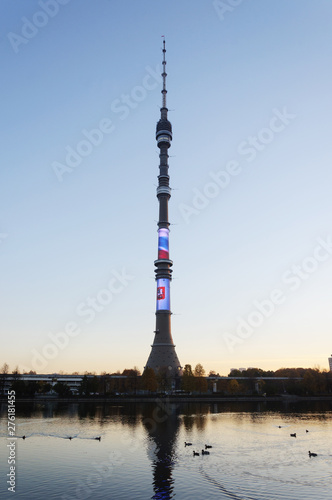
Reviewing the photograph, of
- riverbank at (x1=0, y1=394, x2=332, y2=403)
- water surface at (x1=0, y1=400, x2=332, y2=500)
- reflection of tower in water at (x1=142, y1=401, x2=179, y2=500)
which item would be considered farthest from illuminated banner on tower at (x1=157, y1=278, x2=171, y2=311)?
water surface at (x1=0, y1=400, x2=332, y2=500)

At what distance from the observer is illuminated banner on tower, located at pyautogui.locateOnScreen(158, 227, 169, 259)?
182 metres

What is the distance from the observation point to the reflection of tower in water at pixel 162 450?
3148cm

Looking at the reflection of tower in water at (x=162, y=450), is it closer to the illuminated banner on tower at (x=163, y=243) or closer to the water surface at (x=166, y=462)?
the water surface at (x=166, y=462)

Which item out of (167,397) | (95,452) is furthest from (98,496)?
(167,397)

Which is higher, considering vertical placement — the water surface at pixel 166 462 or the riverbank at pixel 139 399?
the water surface at pixel 166 462

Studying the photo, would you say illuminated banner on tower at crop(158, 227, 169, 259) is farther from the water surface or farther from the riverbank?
the water surface

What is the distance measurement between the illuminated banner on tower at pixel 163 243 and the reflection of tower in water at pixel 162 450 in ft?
354

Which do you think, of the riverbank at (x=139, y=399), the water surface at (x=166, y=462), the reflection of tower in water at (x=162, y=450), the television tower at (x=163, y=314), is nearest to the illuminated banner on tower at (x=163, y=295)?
the television tower at (x=163, y=314)

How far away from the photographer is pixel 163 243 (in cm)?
18338

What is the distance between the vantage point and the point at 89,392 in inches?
5664

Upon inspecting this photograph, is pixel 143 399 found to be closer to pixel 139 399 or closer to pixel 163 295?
pixel 139 399

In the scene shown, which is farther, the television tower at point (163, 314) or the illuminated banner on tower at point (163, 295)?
the illuminated banner on tower at point (163, 295)

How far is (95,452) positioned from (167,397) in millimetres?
93166

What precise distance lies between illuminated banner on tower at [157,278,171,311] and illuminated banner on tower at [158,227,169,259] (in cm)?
1134
